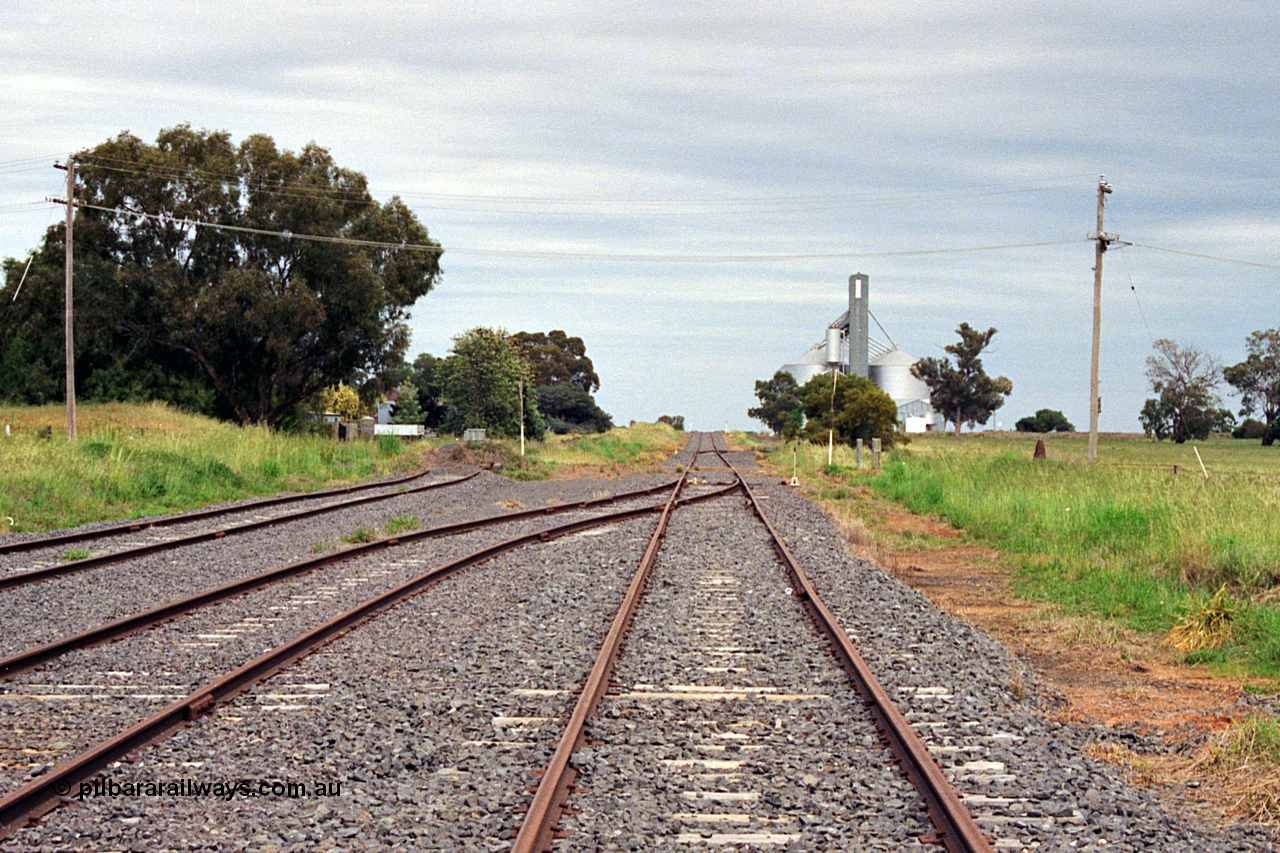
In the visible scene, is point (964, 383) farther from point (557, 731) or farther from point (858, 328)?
point (557, 731)

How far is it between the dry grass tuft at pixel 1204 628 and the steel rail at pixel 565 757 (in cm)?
488

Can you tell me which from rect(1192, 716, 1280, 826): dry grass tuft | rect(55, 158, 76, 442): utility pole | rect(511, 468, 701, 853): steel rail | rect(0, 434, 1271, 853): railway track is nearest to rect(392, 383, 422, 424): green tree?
rect(55, 158, 76, 442): utility pole

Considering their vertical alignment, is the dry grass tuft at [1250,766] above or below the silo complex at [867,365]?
below

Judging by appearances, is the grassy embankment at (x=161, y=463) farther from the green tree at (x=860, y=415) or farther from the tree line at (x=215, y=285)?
the green tree at (x=860, y=415)

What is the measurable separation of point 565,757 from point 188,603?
640cm

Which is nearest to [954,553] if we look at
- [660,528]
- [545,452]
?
[660,528]

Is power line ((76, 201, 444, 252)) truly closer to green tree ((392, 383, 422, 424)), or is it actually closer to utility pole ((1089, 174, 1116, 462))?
utility pole ((1089, 174, 1116, 462))

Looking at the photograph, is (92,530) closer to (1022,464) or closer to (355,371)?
(1022,464)

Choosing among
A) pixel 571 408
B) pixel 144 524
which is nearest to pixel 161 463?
pixel 144 524

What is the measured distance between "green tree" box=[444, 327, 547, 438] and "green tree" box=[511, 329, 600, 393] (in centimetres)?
6015

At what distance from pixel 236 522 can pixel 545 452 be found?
31.8 m

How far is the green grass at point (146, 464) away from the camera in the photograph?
2177cm

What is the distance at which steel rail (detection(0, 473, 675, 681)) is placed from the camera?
8.63m

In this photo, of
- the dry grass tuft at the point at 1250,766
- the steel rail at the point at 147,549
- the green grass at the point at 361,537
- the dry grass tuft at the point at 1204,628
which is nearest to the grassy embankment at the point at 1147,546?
the dry grass tuft at the point at 1204,628
